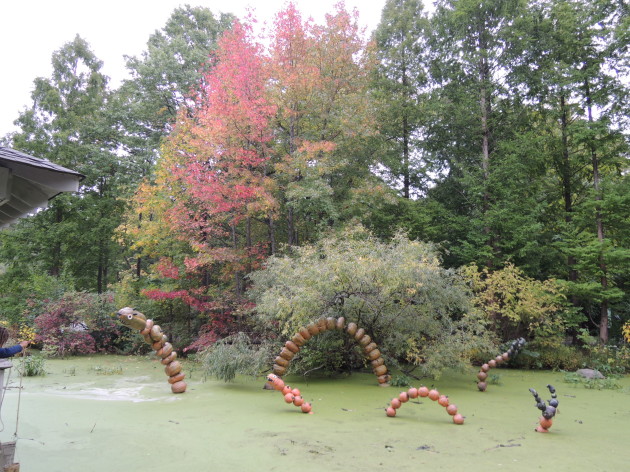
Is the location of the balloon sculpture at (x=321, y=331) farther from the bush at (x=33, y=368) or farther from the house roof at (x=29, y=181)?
the bush at (x=33, y=368)

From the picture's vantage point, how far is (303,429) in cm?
535

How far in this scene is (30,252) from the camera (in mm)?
17500

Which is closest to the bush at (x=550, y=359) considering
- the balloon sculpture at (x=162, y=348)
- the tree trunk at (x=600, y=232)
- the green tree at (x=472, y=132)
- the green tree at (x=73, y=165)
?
the tree trunk at (x=600, y=232)

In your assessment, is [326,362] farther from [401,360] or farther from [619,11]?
[619,11]

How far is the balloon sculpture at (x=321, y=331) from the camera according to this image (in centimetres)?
778

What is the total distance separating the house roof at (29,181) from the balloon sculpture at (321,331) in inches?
190

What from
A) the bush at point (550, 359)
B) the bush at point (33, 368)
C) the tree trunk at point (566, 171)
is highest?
the tree trunk at point (566, 171)

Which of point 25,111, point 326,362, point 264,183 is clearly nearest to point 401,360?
point 326,362

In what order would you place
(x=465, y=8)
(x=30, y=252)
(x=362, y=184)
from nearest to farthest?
(x=362, y=184), (x=465, y=8), (x=30, y=252)

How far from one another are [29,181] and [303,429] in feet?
13.0

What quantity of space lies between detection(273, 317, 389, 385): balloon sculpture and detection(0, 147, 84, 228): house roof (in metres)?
4.82

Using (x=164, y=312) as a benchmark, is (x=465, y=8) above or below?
above

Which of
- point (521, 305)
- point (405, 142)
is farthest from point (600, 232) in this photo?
point (405, 142)

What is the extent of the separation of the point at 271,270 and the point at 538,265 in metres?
8.02
